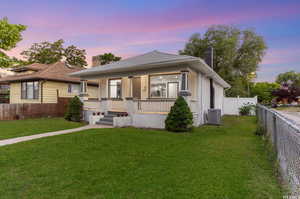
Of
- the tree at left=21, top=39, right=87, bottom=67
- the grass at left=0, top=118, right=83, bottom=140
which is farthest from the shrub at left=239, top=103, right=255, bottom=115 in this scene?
the tree at left=21, top=39, right=87, bottom=67

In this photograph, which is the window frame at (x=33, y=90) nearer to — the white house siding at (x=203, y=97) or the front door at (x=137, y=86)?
the front door at (x=137, y=86)

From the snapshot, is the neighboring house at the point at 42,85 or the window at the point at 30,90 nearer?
the neighboring house at the point at 42,85

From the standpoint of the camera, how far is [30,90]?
1477 cm

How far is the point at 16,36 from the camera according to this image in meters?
11.8

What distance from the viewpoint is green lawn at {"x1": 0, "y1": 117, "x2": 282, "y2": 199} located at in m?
2.47

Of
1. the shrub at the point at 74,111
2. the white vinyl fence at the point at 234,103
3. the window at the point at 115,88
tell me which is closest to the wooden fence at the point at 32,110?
the shrub at the point at 74,111

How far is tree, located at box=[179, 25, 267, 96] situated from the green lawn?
21.0m

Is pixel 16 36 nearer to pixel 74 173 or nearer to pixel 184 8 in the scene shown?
pixel 184 8

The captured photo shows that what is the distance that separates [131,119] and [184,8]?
9.18 meters

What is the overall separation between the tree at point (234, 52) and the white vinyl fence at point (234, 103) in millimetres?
6965

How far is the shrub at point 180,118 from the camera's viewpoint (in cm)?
725

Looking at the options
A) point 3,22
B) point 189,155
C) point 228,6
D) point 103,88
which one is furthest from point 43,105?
point 228,6

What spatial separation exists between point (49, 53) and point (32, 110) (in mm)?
18594

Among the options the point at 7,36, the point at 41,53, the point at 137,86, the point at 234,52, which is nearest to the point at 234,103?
the point at 137,86
